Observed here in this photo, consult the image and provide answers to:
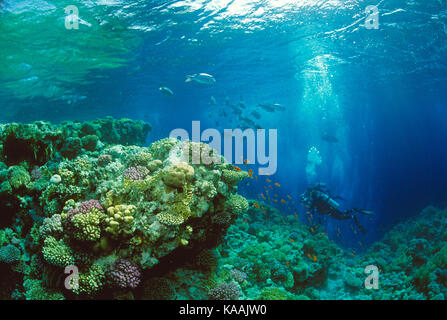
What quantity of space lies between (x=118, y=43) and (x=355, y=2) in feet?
50.5

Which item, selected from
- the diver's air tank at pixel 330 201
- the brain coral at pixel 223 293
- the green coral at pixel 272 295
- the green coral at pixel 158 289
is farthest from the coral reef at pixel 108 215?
the diver's air tank at pixel 330 201

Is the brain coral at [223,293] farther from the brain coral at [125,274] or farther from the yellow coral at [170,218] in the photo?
the yellow coral at [170,218]

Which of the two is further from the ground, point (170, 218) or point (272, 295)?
point (170, 218)

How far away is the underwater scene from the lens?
13.6 feet

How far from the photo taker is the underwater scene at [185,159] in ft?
13.6

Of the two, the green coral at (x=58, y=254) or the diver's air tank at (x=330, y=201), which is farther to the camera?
the diver's air tank at (x=330, y=201)

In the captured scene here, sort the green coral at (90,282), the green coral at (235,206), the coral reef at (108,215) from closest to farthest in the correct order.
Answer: the green coral at (90,282)
the coral reef at (108,215)
the green coral at (235,206)

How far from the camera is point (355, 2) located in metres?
13.1

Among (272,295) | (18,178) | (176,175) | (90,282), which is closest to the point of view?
(90,282)

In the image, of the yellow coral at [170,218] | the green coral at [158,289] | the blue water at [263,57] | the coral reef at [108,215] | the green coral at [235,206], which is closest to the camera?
the coral reef at [108,215]

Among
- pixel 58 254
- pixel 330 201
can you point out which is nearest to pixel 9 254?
pixel 58 254

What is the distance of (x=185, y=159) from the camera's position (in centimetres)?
524

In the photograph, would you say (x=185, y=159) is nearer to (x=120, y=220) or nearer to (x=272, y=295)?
(x=120, y=220)

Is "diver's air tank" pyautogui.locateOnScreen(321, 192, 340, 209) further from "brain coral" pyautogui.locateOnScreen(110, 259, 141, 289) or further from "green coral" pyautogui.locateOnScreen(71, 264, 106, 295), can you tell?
"green coral" pyautogui.locateOnScreen(71, 264, 106, 295)
